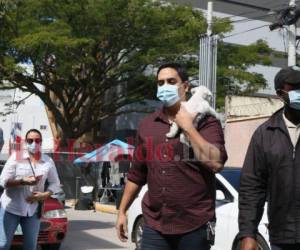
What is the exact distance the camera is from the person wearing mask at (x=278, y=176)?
356cm

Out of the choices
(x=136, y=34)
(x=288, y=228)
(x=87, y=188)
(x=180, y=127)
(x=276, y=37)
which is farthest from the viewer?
(x=276, y=37)

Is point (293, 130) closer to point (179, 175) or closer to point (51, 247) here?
point (179, 175)

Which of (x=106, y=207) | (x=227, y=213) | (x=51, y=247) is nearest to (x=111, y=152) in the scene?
Result: (x=106, y=207)

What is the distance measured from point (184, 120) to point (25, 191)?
309cm

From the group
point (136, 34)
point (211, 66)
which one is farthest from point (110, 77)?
point (211, 66)

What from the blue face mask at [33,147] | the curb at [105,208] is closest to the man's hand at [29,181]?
the blue face mask at [33,147]

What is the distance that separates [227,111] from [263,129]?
18840 millimetres

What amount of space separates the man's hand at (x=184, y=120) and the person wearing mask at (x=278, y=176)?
386 millimetres

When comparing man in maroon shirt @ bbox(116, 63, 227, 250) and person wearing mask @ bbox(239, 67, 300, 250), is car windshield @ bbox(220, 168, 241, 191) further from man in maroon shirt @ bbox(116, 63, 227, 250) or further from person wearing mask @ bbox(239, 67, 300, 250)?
person wearing mask @ bbox(239, 67, 300, 250)

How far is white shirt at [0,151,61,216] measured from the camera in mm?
6215

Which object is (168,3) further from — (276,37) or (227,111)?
(276,37)

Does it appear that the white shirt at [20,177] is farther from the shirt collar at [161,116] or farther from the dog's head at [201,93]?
the dog's head at [201,93]

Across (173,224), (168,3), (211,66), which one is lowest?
(173,224)

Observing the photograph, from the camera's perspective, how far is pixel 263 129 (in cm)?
373
